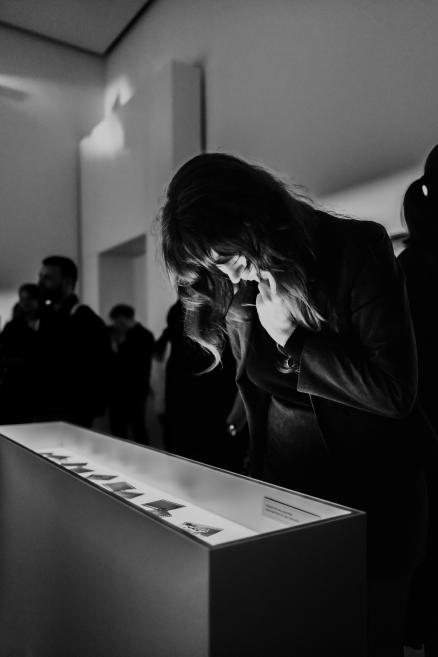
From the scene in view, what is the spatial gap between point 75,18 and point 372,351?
5091 millimetres

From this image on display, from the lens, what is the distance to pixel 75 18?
483 centimetres

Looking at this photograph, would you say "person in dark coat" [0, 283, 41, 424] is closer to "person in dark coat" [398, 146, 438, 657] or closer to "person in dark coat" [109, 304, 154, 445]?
"person in dark coat" [109, 304, 154, 445]

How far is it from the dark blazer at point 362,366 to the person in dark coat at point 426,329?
1.19 ft

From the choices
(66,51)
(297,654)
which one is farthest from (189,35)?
(297,654)

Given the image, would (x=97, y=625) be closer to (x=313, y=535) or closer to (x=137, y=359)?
(x=313, y=535)

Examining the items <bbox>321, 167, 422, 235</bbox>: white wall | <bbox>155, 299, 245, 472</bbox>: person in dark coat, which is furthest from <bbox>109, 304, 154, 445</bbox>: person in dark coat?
<bbox>321, 167, 422, 235</bbox>: white wall

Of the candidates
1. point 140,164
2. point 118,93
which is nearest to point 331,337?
point 140,164

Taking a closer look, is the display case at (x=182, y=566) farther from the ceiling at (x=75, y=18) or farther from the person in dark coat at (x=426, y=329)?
the ceiling at (x=75, y=18)

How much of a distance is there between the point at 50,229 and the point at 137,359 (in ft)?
6.97

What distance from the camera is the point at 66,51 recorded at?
5.36 metres

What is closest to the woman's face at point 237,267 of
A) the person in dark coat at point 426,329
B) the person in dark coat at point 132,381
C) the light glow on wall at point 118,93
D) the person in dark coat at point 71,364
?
the person in dark coat at point 426,329

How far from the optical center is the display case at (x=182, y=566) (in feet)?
2.22

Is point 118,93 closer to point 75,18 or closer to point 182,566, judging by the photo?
point 75,18

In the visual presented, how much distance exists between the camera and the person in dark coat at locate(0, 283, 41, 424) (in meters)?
2.67
